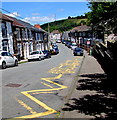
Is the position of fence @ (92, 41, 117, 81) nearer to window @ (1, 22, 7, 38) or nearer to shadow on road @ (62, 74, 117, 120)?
shadow on road @ (62, 74, 117, 120)

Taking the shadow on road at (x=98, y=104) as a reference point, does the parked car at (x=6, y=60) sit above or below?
above

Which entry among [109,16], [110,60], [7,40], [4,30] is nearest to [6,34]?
[4,30]

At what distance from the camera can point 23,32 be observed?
35188 millimetres

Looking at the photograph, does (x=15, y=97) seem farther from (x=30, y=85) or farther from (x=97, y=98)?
(x=97, y=98)

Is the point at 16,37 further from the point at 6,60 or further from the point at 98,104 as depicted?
the point at 98,104

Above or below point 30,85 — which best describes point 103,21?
above

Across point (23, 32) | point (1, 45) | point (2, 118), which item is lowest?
point (2, 118)

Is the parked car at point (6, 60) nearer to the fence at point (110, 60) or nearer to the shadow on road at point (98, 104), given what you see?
the fence at point (110, 60)

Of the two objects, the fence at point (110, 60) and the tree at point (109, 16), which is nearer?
the tree at point (109, 16)

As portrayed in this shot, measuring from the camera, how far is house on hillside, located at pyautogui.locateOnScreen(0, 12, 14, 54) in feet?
87.0

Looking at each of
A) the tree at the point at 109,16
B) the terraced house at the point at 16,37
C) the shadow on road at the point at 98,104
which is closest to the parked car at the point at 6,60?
the terraced house at the point at 16,37

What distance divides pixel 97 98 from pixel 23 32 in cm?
2974

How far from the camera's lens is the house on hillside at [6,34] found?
1044 inches

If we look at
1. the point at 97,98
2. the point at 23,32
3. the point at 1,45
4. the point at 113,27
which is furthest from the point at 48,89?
the point at 23,32
